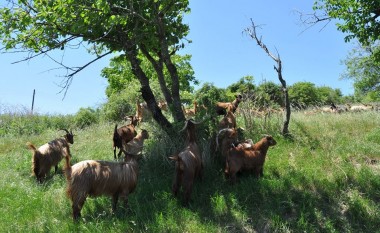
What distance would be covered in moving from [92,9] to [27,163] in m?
4.83

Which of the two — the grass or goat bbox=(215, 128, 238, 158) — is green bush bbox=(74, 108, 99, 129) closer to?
the grass

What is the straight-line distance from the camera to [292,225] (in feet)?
23.0

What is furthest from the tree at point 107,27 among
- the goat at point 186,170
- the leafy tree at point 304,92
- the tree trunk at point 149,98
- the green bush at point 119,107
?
the leafy tree at point 304,92

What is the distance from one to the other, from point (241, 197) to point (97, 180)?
2.70 meters

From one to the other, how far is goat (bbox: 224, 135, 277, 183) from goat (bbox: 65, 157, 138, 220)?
6.35ft

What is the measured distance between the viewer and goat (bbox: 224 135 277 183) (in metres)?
8.12

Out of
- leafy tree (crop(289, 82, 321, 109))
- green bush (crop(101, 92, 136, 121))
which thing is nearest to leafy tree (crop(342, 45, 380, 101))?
leafy tree (crop(289, 82, 321, 109))

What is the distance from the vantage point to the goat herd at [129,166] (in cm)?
662

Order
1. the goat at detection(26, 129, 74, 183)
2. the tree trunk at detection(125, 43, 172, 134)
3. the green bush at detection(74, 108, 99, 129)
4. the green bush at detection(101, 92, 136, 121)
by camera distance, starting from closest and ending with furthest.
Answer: the goat at detection(26, 129, 74, 183), the tree trunk at detection(125, 43, 172, 134), the green bush at detection(101, 92, 136, 121), the green bush at detection(74, 108, 99, 129)

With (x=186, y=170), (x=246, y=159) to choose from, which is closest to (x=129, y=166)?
(x=186, y=170)

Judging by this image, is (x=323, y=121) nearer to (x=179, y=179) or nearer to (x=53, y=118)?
(x=179, y=179)

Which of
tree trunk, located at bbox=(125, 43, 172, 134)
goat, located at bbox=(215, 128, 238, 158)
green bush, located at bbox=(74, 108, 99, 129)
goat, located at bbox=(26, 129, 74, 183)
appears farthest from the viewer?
green bush, located at bbox=(74, 108, 99, 129)

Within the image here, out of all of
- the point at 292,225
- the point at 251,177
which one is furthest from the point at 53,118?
the point at 292,225

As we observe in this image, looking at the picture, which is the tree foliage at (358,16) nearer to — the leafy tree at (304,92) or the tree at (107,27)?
the tree at (107,27)
